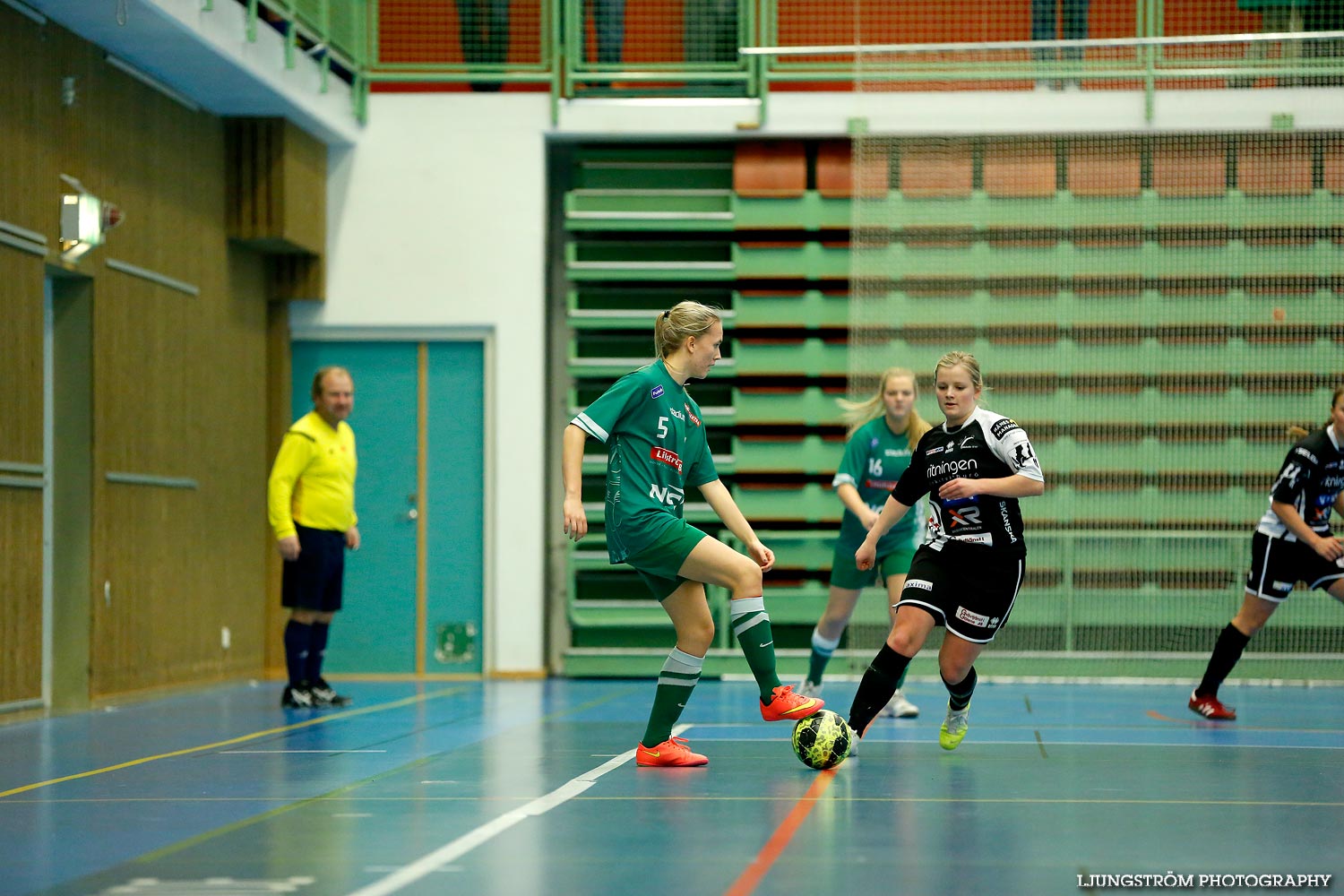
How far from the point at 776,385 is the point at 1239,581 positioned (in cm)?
439

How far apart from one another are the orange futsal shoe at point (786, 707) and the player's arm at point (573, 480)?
108 cm

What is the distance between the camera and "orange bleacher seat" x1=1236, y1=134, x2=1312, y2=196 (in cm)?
1263

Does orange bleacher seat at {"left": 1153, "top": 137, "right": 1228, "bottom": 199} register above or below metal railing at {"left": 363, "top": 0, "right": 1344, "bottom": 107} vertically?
below

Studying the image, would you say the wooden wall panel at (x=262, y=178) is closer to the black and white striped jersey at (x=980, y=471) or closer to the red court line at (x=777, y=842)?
the black and white striped jersey at (x=980, y=471)

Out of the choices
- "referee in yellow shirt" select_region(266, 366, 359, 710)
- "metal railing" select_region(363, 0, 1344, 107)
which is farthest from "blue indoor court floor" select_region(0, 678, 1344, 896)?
"metal railing" select_region(363, 0, 1344, 107)

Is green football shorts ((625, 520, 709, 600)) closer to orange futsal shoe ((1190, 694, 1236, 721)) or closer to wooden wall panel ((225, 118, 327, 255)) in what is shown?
orange futsal shoe ((1190, 694, 1236, 721))

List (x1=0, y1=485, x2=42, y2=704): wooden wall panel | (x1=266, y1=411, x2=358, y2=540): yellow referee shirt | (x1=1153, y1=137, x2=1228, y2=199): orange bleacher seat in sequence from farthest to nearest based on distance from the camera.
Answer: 1. (x1=1153, y1=137, x2=1228, y2=199): orange bleacher seat
2. (x1=266, y1=411, x2=358, y2=540): yellow referee shirt
3. (x1=0, y1=485, x2=42, y2=704): wooden wall panel

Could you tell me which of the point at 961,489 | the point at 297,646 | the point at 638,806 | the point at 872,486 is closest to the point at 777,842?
the point at 638,806

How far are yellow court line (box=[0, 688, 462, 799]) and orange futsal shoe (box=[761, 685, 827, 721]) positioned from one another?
9.75 ft

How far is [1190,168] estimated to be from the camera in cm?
1291

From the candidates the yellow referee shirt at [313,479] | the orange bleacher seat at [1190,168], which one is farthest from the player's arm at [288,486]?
the orange bleacher seat at [1190,168]

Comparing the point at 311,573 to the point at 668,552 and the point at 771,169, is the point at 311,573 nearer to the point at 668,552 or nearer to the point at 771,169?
the point at 668,552

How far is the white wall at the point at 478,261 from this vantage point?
42.6 ft

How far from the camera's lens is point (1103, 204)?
42.5 ft
